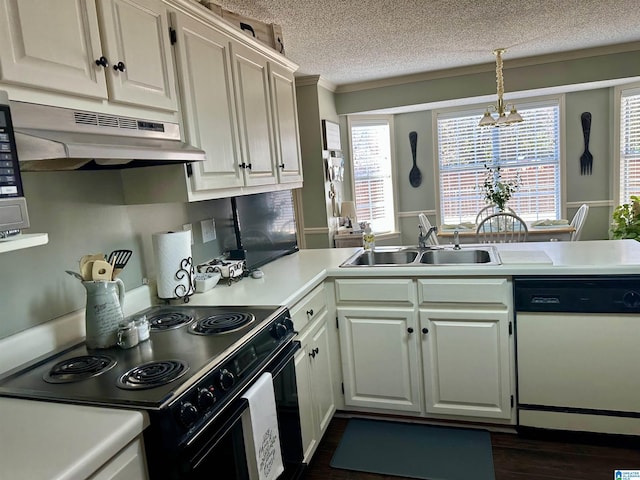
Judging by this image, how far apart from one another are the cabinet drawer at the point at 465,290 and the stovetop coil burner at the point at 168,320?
1.18 meters

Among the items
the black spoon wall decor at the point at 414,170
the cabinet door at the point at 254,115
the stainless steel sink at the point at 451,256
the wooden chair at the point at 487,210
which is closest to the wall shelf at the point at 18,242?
the cabinet door at the point at 254,115

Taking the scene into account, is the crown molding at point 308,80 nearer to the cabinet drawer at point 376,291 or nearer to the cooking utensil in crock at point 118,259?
the cabinet drawer at point 376,291

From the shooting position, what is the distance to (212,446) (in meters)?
1.23

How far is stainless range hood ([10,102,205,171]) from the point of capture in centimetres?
113

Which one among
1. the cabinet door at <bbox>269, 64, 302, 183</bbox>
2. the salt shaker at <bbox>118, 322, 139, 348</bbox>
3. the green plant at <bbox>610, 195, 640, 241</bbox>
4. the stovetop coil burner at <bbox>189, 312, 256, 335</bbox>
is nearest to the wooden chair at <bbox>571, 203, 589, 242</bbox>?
the green plant at <bbox>610, 195, 640, 241</bbox>

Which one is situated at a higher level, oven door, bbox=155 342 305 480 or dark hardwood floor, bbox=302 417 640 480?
oven door, bbox=155 342 305 480

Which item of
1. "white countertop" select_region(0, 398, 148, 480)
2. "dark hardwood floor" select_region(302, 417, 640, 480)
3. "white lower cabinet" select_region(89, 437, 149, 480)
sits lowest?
"dark hardwood floor" select_region(302, 417, 640, 480)

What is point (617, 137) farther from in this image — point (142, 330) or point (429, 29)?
point (142, 330)

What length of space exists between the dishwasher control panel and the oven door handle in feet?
4.79

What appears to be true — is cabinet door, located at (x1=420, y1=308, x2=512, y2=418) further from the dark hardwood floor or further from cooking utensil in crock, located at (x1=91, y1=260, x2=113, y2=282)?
cooking utensil in crock, located at (x1=91, y1=260, x2=113, y2=282)

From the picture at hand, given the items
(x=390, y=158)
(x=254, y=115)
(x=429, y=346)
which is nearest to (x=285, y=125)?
(x=254, y=115)

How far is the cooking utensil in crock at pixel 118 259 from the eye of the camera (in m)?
1.67

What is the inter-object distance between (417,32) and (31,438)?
3.46 metres

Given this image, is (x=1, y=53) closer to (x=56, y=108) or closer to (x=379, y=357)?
(x=56, y=108)
